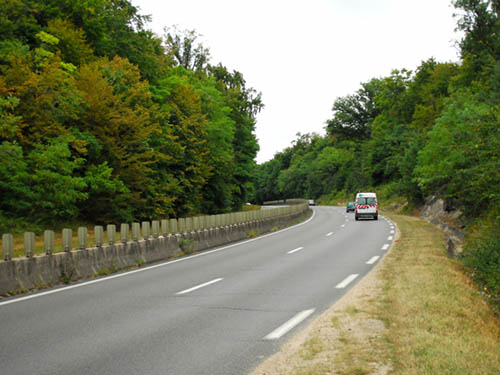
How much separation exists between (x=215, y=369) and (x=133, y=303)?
13.7 feet

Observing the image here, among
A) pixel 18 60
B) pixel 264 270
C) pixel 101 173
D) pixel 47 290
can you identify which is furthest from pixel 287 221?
pixel 47 290

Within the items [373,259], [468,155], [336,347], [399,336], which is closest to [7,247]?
[336,347]

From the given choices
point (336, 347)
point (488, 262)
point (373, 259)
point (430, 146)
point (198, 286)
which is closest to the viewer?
point (336, 347)

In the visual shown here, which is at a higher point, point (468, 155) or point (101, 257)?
point (468, 155)

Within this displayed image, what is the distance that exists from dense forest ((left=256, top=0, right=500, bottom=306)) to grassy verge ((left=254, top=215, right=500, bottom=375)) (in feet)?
10.7

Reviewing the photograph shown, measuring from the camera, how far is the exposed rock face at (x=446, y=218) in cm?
2059

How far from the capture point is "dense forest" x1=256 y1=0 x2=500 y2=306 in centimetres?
1853

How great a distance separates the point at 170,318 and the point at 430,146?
1240 inches

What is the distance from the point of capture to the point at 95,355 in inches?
227

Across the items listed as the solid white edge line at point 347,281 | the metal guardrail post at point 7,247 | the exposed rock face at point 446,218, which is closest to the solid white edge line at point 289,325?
the solid white edge line at point 347,281

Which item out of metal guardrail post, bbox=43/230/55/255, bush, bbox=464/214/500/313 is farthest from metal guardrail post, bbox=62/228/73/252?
bush, bbox=464/214/500/313

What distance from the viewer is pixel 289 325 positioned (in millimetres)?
7176

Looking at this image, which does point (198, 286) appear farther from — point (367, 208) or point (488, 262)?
point (367, 208)

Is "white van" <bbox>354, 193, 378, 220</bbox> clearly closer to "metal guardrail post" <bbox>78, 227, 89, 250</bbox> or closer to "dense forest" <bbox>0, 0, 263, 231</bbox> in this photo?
"dense forest" <bbox>0, 0, 263, 231</bbox>
